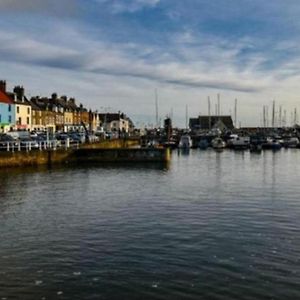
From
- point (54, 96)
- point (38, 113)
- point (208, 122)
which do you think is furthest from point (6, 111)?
point (208, 122)

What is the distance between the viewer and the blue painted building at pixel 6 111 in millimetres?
81875

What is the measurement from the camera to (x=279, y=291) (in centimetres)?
1230

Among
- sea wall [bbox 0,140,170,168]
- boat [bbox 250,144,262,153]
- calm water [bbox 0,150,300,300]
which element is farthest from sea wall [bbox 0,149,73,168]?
boat [bbox 250,144,262,153]

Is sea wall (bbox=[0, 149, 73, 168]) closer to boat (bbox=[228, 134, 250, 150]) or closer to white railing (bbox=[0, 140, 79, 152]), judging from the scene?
white railing (bbox=[0, 140, 79, 152])

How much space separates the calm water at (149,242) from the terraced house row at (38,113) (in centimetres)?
5325

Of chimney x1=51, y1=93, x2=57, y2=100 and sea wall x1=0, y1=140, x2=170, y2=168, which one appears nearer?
sea wall x1=0, y1=140, x2=170, y2=168

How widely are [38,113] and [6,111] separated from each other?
1698 centimetres

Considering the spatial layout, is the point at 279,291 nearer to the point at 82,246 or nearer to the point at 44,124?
the point at 82,246

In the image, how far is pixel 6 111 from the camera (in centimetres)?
8319

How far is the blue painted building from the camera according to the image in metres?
81.9

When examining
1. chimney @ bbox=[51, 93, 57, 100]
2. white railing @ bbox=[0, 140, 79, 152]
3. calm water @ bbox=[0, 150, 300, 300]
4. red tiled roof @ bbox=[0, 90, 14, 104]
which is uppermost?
chimney @ bbox=[51, 93, 57, 100]

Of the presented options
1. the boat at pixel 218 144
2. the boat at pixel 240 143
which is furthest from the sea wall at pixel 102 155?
the boat at pixel 218 144

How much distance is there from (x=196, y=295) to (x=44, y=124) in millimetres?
95116

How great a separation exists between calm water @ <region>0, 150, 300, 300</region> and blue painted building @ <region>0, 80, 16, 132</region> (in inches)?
2071
